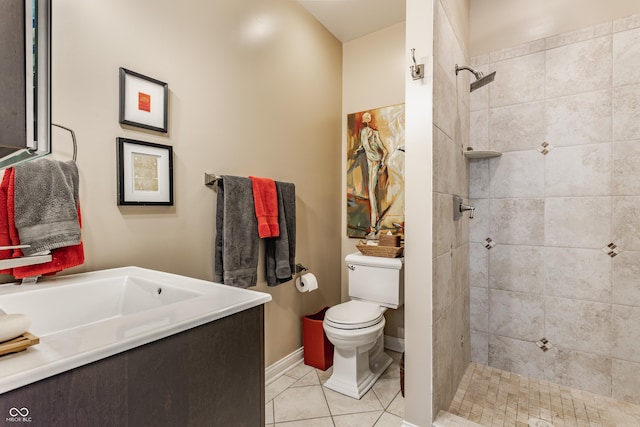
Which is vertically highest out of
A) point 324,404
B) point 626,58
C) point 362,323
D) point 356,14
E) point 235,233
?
point 356,14

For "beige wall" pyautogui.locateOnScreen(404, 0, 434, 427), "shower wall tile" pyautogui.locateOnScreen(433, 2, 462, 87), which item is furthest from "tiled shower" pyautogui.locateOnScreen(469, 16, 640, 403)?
"beige wall" pyautogui.locateOnScreen(404, 0, 434, 427)

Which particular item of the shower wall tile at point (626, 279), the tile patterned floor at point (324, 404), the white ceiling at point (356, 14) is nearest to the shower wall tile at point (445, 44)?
the white ceiling at point (356, 14)

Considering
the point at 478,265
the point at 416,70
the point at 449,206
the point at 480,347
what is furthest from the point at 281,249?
the point at 480,347

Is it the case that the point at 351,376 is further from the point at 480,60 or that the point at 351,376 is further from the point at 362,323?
the point at 480,60

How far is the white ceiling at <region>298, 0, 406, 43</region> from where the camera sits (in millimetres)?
2438

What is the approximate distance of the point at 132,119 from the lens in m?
1.44

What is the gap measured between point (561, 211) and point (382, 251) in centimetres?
119

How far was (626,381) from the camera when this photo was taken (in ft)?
6.15

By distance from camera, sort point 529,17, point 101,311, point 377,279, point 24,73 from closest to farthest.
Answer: point 24,73 → point 101,311 → point 529,17 → point 377,279

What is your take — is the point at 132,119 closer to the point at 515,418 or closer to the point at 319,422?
the point at 319,422

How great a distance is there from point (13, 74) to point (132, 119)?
103 centimetres

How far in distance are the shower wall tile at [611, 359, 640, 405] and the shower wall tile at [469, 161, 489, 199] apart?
4.17 ft

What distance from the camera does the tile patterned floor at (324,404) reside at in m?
1.73

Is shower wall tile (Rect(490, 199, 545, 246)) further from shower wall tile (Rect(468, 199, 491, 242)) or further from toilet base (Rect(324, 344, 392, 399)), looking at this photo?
toilet base (Rect(324, 344, 392, 399))
